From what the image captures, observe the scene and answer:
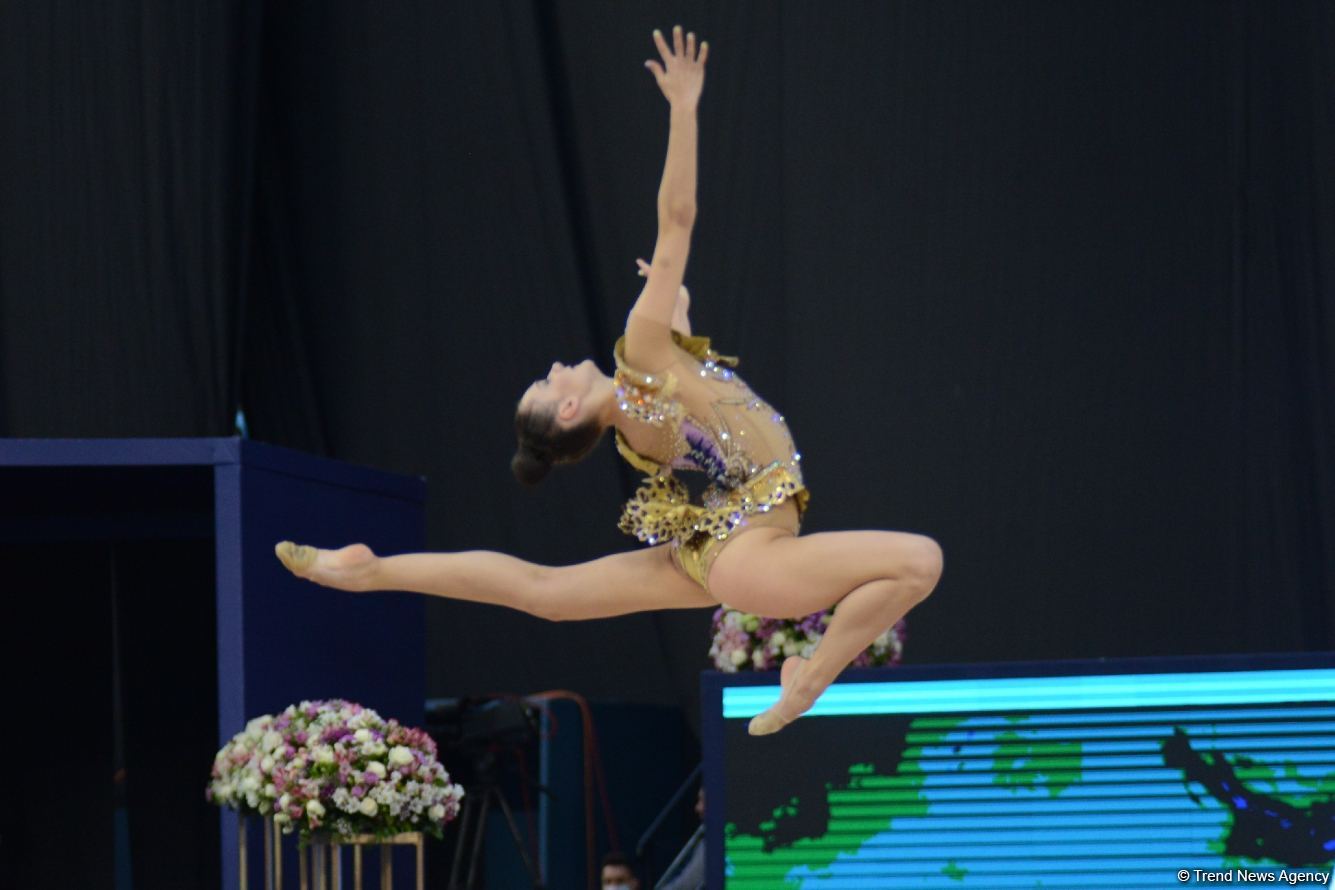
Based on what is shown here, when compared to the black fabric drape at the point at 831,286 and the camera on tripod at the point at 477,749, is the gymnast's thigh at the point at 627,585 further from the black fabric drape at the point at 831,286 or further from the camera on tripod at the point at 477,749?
the black fabric drape at the point at 831,286

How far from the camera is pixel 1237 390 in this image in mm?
6402

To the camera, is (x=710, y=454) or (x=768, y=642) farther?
(x=768, y=642)

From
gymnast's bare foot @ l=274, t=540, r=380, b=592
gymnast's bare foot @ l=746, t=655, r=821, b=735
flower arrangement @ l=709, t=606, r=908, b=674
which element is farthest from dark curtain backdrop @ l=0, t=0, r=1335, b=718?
gymnast's bare foot @ l=746, t=655, r=821, b=735

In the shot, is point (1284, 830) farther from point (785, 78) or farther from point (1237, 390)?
point (785, 78)

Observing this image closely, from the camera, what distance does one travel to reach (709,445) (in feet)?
12.2

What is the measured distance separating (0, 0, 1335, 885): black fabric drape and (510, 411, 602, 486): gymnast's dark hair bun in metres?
2.96

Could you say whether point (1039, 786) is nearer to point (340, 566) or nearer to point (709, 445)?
point (709, 445)

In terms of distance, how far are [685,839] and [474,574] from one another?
3.09m

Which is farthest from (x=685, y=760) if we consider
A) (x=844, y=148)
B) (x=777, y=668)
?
(x=844, y=148)

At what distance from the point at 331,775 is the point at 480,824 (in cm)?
148

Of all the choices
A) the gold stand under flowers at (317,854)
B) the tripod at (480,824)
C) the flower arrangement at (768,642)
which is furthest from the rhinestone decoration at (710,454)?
the tripod at (480,824)

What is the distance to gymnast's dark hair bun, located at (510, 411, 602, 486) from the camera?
371 centimetres

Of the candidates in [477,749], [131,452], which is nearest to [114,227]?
[131,452]

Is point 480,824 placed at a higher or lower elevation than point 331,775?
lower
